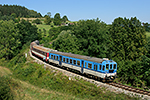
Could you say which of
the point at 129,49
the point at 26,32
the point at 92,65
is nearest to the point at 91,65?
the point at 92,65

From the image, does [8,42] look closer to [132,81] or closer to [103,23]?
[103,23]

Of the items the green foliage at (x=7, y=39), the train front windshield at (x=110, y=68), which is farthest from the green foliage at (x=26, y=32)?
the train front windshield at (x=110, y=68)

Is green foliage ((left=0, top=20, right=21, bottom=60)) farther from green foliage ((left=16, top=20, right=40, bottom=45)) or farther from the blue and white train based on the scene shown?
the blue and white train

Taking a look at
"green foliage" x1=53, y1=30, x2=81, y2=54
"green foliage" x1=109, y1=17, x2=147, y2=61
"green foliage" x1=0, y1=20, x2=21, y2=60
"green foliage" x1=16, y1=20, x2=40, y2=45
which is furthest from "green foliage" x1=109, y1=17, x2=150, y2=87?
"green foliage" x1=16, y1=20, x2=40, y2=45

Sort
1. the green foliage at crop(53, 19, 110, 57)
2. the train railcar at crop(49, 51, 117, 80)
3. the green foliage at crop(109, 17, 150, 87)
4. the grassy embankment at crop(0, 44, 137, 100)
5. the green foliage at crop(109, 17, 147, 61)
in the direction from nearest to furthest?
the grassy embankment at crop(0, 44, 137, 100) → the train railcar at crop(49, 51, 117, 80) → the green foliage at crop(109, 17, 150, 87) → the green foliage at crop(109, 17, 147, 61) → the green foliage at crop(53, 19, 110, 57)

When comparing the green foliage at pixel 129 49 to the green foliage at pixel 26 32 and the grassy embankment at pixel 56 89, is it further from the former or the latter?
the green foliage at pixel 26 32

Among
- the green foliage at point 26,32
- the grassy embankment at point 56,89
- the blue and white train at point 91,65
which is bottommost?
the grassy embankment at point 56,89

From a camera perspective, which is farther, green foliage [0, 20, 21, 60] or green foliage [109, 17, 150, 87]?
green foliage [0, 20, 21, 60]

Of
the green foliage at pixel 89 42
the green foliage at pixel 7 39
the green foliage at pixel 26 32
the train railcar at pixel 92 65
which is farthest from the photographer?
the green foliage at pixel 26 32

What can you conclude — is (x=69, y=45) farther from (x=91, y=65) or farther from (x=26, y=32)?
(x=26, y=32)

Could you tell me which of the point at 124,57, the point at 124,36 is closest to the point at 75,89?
the point at 124,57

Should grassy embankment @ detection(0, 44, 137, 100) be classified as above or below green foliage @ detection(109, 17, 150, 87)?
below

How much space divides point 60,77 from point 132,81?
14891mm

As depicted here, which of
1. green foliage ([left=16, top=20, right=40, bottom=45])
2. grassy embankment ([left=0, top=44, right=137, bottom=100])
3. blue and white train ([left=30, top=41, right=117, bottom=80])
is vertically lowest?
grassy embankment ([left=0, top=44, right=137, bottom=100])
